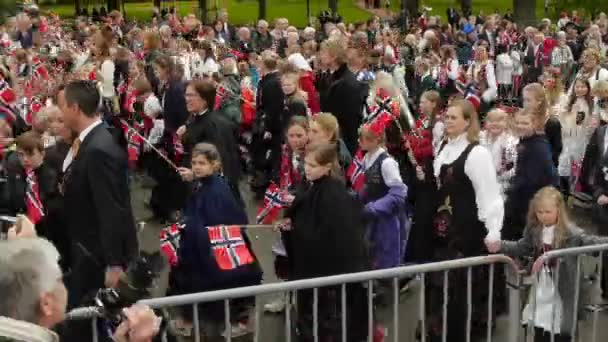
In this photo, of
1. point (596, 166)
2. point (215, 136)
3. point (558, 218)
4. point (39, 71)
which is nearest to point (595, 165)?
point (596, 166)

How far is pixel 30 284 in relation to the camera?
2.79m

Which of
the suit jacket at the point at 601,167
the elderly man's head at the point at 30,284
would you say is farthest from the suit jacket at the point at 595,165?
the elderly man's head at the point at 30,284

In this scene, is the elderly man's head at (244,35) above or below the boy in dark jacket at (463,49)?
above

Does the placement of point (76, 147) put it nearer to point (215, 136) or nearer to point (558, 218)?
point (215, 136)

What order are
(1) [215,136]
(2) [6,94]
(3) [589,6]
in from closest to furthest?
1. (1) [215,136]
2. (2) [6,94]
3. (3) [589,6]

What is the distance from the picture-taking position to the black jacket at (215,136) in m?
7.66

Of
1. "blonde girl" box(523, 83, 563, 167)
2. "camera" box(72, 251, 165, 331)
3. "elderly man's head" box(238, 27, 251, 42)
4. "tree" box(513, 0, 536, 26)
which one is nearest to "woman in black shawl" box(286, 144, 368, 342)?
"camera" box(72, 251, 165, 331)

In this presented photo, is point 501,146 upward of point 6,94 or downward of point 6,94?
downward

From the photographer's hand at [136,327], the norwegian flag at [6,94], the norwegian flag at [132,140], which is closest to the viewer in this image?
the photographer's hand at [136,327]

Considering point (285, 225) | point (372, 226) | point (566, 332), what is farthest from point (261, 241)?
point (566, 332)

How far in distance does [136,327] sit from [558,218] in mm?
3481

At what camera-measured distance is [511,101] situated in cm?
1784

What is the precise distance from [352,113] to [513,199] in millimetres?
2998

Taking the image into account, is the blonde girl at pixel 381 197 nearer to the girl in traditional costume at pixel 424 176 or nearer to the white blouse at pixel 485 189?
the girl in traditional costume at pixel 424 176
